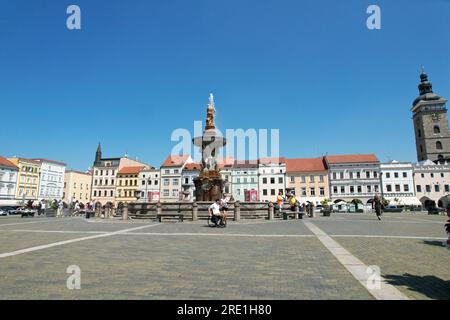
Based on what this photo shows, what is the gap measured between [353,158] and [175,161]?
4568 cm

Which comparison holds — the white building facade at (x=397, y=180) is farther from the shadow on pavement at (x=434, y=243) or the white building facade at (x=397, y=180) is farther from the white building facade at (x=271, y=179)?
the shadow on pavement at (x=434, y=243)

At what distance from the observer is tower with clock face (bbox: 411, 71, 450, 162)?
86.9 metres

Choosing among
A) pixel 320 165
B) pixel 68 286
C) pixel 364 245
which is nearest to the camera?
pixel 68 286

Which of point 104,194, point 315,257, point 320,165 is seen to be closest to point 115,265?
point 315,257

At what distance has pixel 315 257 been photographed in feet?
25.1

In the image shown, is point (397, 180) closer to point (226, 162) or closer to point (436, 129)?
point (436, 129)

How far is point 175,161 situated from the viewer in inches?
3238

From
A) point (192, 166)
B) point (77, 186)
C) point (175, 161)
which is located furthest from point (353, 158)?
point (77, 186)

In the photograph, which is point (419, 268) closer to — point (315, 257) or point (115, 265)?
point (315, 257)

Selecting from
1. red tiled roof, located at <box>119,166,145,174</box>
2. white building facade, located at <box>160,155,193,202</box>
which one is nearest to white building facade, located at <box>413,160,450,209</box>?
white building facade, located at <box>160,155,193,202</box>

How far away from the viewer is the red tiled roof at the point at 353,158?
71125mm

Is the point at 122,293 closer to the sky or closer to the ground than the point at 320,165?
closer to the ground
